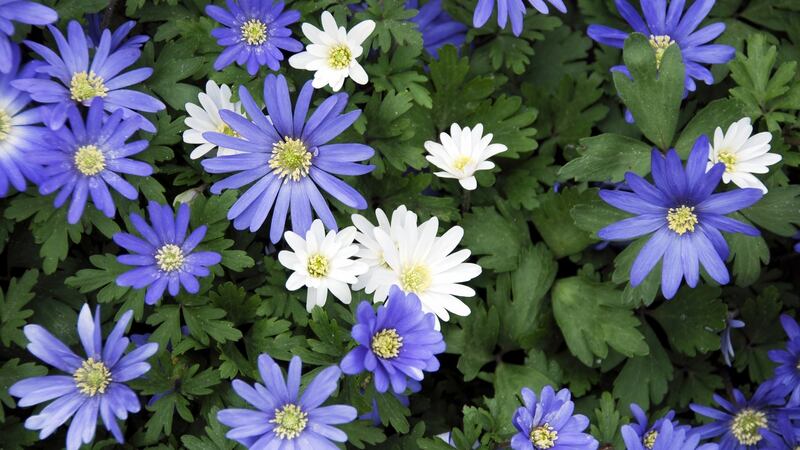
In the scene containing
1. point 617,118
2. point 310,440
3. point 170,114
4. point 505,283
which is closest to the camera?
point 310,440

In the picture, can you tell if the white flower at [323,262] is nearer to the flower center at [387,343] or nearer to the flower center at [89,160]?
the flower center at [387,343]

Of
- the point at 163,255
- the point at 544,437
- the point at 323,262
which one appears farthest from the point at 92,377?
the point at 544,437

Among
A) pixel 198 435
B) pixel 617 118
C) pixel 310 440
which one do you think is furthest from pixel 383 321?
pixel 617 118

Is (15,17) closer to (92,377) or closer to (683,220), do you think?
(92,377)

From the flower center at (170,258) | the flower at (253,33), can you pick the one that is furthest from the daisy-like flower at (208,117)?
the flower center at (170,258)

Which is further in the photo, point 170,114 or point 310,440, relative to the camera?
point 170,114

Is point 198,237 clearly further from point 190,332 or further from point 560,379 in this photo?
point 560,379

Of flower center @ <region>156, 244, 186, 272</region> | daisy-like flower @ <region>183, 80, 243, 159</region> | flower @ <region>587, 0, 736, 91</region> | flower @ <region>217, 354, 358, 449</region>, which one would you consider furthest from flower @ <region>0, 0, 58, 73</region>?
flower @ <region>587, 0, 736, 91</region>
